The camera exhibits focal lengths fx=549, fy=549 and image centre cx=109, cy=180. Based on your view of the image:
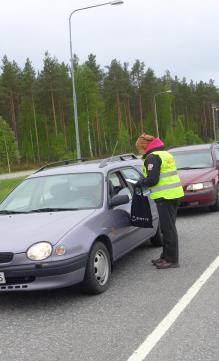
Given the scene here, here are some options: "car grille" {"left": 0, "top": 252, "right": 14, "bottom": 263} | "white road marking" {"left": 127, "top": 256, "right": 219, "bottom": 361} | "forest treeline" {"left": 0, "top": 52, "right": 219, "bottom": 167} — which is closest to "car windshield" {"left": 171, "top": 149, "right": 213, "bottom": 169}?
"white road marking" {"left": 127, "top": 256, "right": 219, "bottom": 361}

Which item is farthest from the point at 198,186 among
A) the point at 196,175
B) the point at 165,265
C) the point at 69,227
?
the point at 69,227

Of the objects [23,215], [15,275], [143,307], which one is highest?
[23,215]

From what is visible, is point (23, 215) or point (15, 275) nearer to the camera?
point (15, 275)

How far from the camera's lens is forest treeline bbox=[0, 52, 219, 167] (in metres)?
68.2

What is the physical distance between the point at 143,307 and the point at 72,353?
1.23 m

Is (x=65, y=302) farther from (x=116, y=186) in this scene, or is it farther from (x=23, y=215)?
(x=116, y=186)

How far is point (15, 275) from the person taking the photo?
525 centimetres

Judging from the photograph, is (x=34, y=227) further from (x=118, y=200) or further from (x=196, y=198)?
(x=196, y=198)

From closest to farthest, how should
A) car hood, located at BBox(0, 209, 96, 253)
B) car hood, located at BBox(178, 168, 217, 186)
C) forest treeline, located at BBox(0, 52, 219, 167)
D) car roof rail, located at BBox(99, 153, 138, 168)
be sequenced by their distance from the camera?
1. car hood, located at BBox(0, 209, 96, 253)
2. car roof rail, located at BBox(99, 153, 138, 168)
3. car hood, located at BBox(178, 168, 217, 186)
4. forest treeline, located at BBox(0, 52, 219, 167)

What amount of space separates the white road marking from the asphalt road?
4 cm

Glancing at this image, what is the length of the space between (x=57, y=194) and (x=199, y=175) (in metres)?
5.60

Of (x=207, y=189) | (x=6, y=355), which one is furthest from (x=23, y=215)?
(x=207, y=189)

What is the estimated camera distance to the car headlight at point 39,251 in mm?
5242

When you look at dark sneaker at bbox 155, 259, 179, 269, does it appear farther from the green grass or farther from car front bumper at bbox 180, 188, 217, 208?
the green grass
